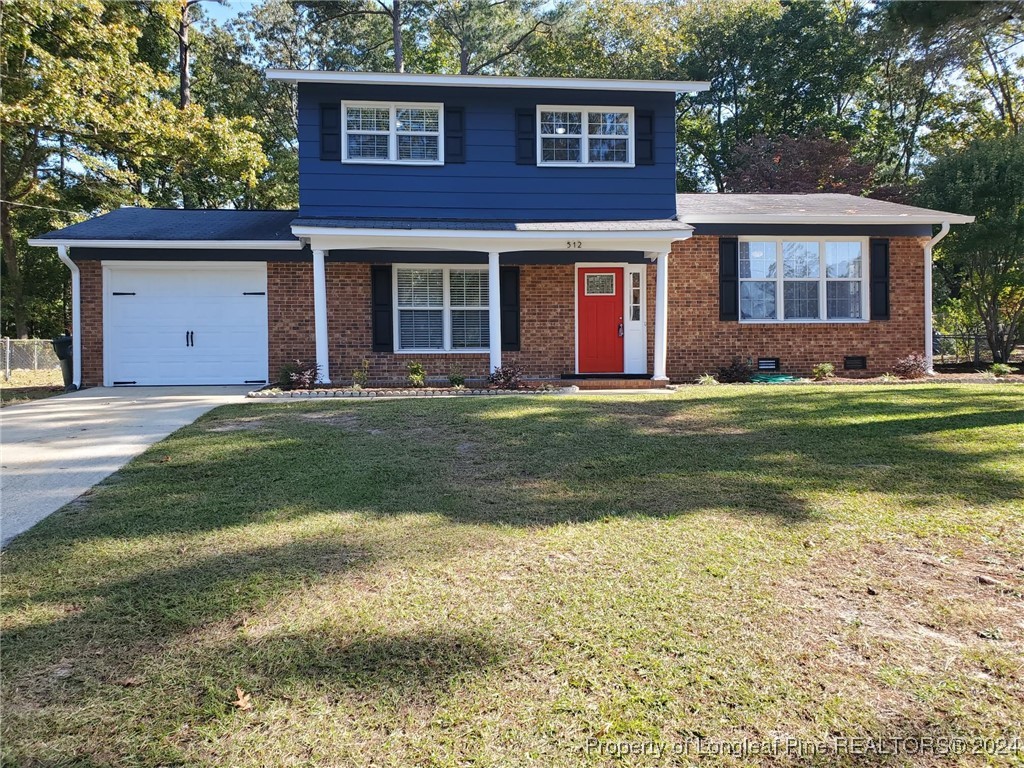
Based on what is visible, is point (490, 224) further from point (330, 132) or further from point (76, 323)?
point (76, 323)

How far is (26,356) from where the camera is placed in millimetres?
18703

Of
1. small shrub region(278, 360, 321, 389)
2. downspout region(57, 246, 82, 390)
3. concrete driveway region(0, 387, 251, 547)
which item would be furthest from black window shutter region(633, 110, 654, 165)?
downspout region(57, 246, 82, 390)

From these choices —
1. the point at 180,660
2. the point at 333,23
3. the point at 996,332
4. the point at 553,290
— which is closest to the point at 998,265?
the point at 996,332

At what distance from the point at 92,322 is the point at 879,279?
14.8 m

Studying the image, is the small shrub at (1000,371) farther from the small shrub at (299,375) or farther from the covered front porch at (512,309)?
the small shrub at (299,375)

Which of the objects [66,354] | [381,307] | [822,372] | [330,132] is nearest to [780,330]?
[822,372]

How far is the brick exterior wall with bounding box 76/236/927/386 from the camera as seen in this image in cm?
1238

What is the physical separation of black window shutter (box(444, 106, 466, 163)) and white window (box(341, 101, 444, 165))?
9cm

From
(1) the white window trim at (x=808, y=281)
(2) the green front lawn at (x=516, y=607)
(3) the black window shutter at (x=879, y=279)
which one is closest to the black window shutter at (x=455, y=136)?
(1) the white window trim at (x=808, y=281)

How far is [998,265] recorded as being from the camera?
1538 centimetres

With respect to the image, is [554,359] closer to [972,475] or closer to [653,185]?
[653,185]

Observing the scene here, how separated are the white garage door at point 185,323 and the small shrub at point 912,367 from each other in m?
12.0

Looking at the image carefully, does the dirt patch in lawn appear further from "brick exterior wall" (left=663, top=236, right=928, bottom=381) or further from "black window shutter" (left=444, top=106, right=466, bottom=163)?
"black window shutter" (left=444, top=106, right=466, bottom=163)

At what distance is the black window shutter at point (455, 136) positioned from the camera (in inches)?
487
